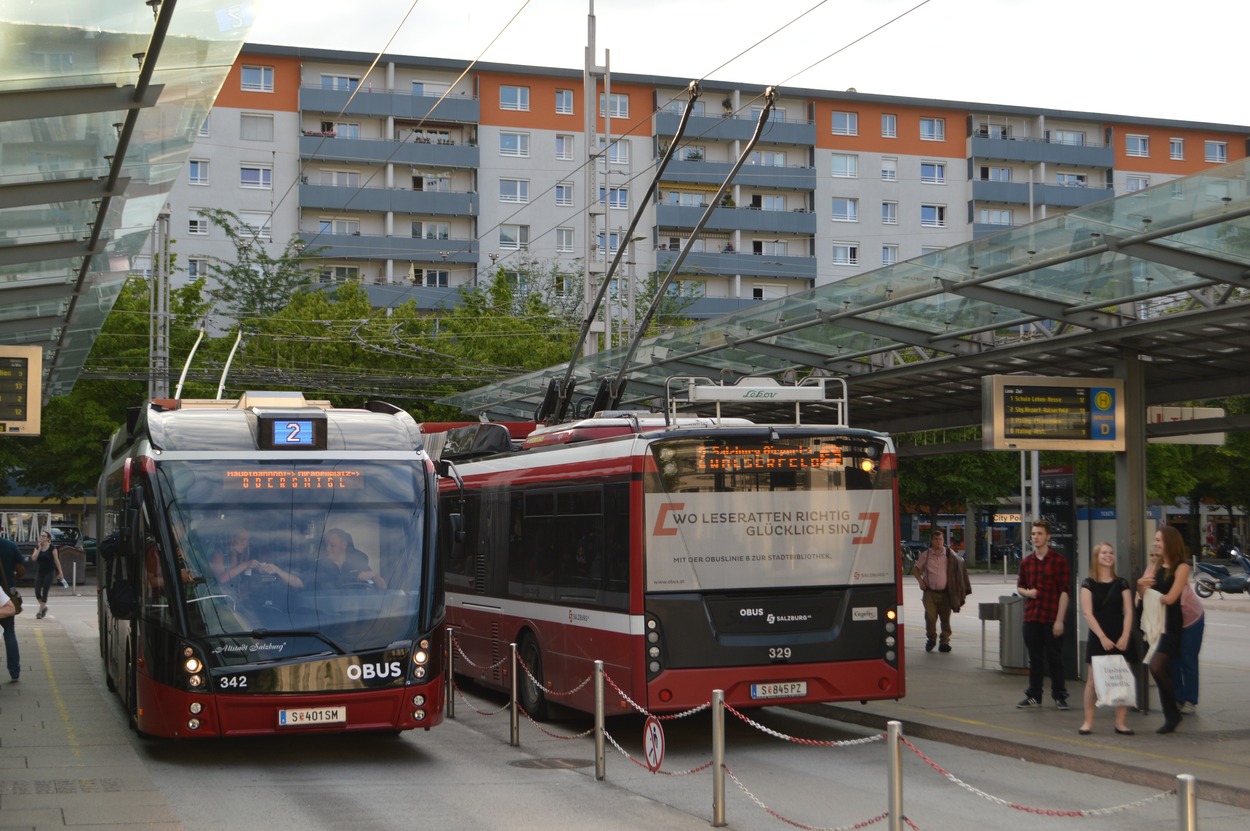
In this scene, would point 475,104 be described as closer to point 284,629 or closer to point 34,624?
point 34,624

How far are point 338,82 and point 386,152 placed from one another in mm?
4267

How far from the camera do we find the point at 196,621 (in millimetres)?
11781

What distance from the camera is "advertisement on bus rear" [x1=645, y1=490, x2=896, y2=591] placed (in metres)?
12.6

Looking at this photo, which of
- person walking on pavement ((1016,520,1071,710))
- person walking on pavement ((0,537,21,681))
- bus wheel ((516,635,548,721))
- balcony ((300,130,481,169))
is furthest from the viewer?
balcony ((300,130,481,169))

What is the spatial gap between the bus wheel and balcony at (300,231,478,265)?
55885 mm

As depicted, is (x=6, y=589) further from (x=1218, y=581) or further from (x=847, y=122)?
(x=847, y=122)

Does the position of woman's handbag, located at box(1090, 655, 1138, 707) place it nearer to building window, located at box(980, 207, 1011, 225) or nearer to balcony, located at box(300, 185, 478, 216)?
balcony, located at box(300, 185, 478, 216)

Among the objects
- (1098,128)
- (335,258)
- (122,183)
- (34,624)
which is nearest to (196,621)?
(122,183)

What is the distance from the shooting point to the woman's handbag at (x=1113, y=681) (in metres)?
12.3

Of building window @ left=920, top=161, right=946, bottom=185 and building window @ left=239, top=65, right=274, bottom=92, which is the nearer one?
building window @ left=239, top=65, right=274, bottom=92

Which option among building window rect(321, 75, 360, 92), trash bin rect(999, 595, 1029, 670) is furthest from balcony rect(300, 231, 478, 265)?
trash bin rect(999, 595, 1029, 670)

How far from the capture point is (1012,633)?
60.0 feet

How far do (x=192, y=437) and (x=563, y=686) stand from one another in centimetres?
411

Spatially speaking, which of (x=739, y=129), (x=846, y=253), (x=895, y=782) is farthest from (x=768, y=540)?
(x=846, y=253)
